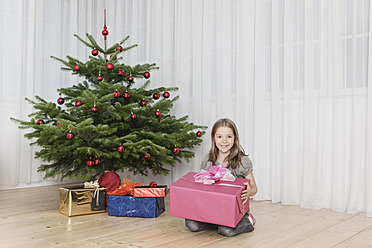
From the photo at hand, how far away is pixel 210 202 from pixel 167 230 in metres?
0.34

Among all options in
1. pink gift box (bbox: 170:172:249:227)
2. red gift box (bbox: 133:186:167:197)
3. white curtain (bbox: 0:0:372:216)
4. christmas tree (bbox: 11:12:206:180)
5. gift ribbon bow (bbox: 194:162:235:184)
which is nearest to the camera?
pink gift box (bbox: 170:172:249:227)

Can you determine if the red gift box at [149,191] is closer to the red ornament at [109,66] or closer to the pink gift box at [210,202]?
the pink gift box at [210,202]

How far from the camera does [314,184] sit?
247 cm

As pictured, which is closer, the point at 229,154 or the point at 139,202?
the point at 229,154

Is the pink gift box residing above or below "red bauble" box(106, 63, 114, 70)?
below

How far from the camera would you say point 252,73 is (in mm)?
2799

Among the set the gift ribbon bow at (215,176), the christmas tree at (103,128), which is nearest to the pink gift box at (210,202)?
the gift ribbon bow at (215,176)

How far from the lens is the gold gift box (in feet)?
7.23

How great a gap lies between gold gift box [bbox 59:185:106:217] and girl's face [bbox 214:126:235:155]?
2.73ft

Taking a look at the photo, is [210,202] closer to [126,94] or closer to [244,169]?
[244,169]

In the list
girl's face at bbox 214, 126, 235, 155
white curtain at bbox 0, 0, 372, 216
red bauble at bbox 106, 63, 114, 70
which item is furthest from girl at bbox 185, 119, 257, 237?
red bauble at bbox 106, 63, 114, 70

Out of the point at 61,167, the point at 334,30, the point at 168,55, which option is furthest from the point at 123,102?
the point at 334,30

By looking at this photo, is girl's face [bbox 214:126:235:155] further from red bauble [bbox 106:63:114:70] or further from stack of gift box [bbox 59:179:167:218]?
red bauble [bbox 106:63:114:70]

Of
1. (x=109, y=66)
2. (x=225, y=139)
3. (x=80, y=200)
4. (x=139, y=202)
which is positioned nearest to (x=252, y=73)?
(x=225, y=139)
